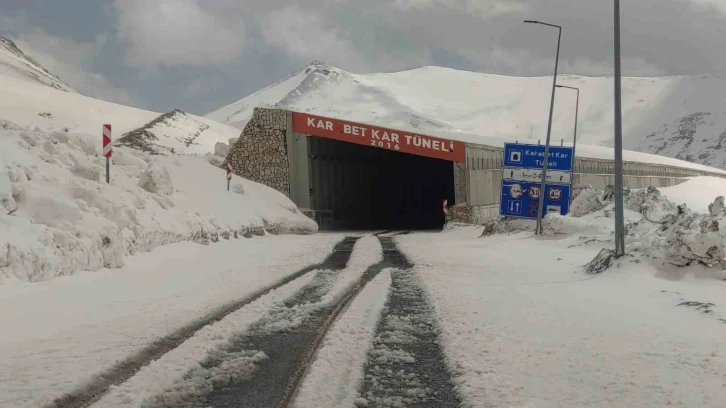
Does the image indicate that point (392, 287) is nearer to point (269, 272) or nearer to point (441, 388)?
point (269, 272)

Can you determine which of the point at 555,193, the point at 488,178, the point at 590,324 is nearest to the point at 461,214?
the point at 488,178

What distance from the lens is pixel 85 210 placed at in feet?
40.5

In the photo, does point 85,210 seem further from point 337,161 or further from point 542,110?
point 542,110

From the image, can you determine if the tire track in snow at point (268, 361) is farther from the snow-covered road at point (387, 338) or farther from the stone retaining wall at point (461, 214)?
the stone retaining wall at point (461, 214)

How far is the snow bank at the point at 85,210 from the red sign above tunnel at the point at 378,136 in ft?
28.4

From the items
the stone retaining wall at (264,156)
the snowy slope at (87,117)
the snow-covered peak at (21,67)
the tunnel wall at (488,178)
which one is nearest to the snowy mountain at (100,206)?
the stone retaining wall at (264,156)

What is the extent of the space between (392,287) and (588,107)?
18433 centimetres

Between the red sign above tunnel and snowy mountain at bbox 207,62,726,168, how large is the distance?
10806 cm

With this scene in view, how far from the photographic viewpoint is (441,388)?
4.75 m

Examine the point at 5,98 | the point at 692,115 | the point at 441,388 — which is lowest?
the point at 441,388

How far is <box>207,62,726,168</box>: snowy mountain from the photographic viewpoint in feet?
490

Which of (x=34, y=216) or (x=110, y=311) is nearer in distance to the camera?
(x=110, y=311)

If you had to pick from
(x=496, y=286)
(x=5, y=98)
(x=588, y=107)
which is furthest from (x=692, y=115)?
(x=496, y=286)

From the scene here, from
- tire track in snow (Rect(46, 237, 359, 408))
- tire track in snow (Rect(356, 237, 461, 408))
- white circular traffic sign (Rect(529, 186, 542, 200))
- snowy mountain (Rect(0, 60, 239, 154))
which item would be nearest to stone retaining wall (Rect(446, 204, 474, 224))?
white circular traffic sign (Rect(529, 186, 542, 200))
